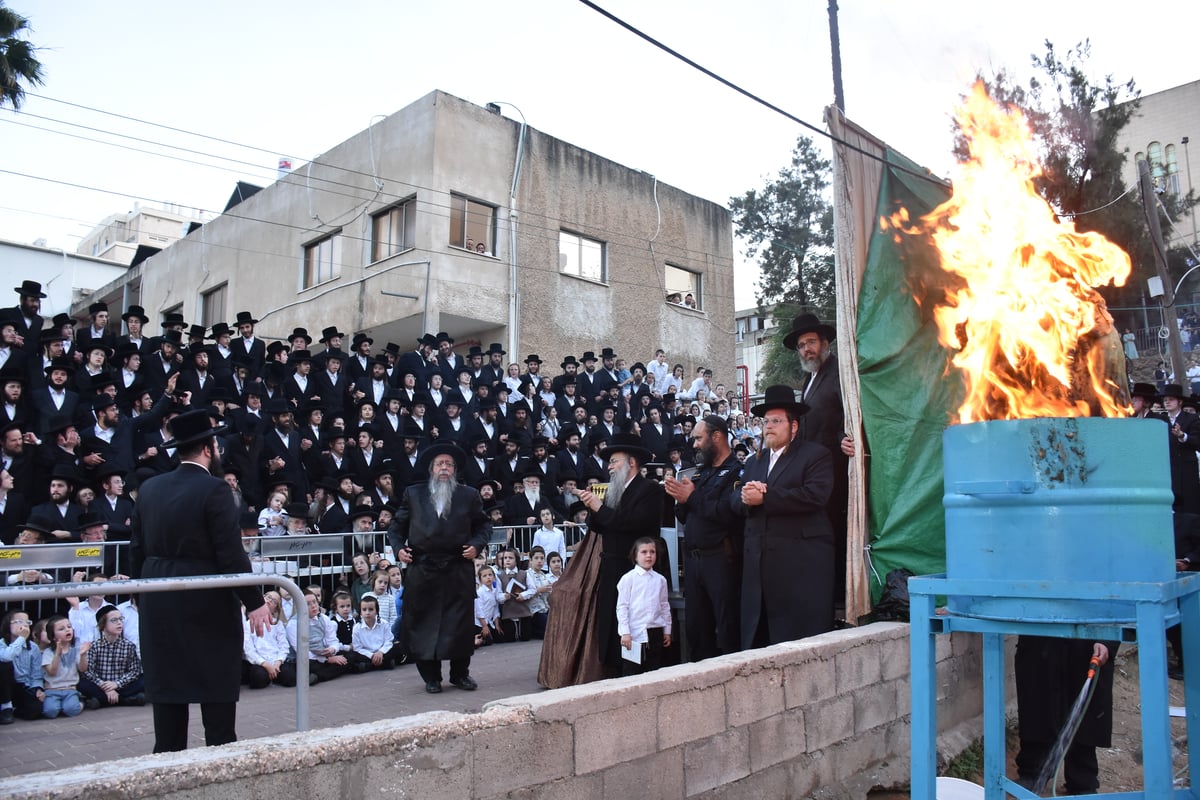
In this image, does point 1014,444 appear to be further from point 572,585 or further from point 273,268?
point 273,268

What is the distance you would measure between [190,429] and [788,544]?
3.56 metres

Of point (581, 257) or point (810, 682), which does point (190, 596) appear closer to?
point (810, 682)

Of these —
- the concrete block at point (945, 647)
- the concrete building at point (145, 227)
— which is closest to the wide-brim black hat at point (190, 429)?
the concrete block at point (945, 647)

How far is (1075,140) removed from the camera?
56.2ft

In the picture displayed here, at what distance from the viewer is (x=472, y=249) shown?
19.4 metres

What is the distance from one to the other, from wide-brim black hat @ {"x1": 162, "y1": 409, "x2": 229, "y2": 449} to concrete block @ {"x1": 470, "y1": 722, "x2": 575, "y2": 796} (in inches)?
90.7

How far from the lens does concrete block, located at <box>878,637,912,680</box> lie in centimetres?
551

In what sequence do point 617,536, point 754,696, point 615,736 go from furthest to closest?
1. point 617,536
2. point 754,696
3. point 615,736

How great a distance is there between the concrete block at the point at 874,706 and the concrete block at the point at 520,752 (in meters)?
2.31

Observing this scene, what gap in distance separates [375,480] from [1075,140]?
14.6 m

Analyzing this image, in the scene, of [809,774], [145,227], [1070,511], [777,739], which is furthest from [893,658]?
[145,227]

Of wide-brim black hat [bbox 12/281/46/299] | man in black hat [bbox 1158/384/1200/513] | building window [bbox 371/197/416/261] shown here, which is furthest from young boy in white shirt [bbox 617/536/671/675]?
building window [bbox 371/197/416/261]

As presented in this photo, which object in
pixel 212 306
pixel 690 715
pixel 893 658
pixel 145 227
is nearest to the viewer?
pixel 690 715

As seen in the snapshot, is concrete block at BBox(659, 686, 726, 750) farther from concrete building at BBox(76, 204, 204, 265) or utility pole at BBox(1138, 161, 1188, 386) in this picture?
concrete building at BBox(76, 204, 204, 265)
